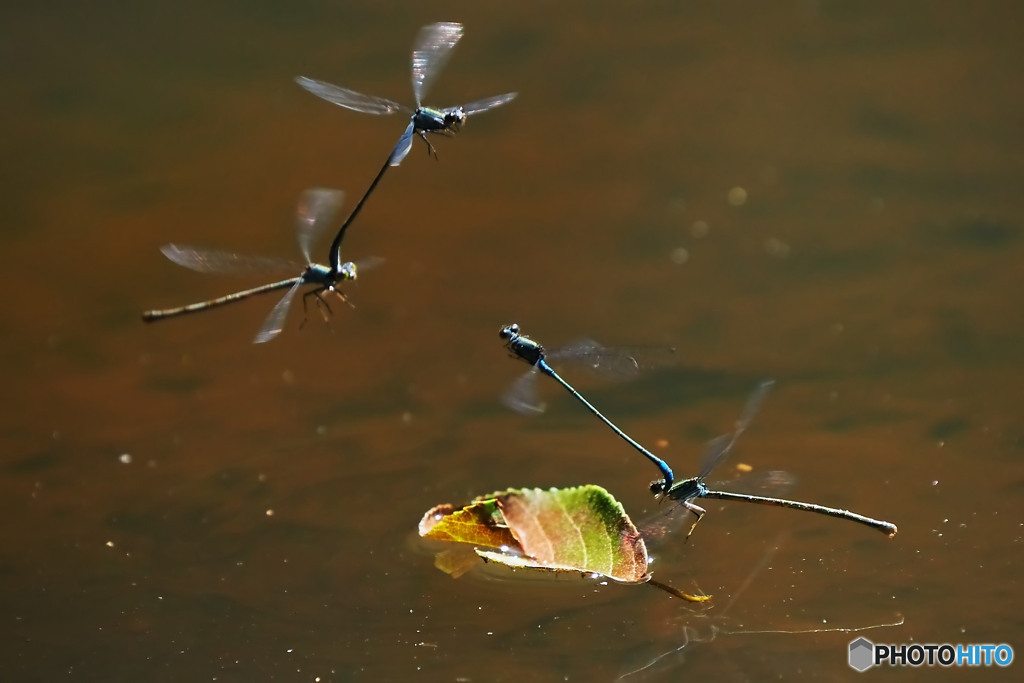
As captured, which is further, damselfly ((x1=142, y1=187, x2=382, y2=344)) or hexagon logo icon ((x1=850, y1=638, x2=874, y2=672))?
damselfly ((x1=142, y1=187, x2=382, y2=344))

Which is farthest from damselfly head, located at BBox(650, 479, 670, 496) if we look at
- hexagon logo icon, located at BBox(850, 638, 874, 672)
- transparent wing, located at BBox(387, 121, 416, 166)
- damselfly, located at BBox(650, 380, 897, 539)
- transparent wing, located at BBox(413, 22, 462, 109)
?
transparent wing, located at BBox(413, 22, 462, 109)

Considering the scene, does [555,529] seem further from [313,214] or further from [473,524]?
[313,214]

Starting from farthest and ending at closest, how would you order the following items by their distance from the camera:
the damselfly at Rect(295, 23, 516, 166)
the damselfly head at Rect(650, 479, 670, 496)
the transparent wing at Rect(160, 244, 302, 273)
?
the transparent wing at Rect(160, 244, 302, 273) → the damselfly head at Rect(650, 479, 670, 496) → the damselfly at Rect(295, 23, 516, 166)

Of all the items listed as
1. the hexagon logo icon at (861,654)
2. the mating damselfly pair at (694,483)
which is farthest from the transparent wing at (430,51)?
the hexagon logo icon at (861,654)

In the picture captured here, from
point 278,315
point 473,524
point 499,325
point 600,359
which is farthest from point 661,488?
point 499,325

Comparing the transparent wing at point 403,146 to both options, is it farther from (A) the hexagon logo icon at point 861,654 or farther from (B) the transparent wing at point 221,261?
(A) the hexagon logo icon at point 861,654

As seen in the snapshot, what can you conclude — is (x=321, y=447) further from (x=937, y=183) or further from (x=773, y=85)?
(x=773, y=85)

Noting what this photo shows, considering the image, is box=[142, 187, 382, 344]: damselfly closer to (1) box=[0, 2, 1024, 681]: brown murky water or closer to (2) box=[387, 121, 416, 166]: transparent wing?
(2) box=[387, 121, 416, 166]: transparent wing
